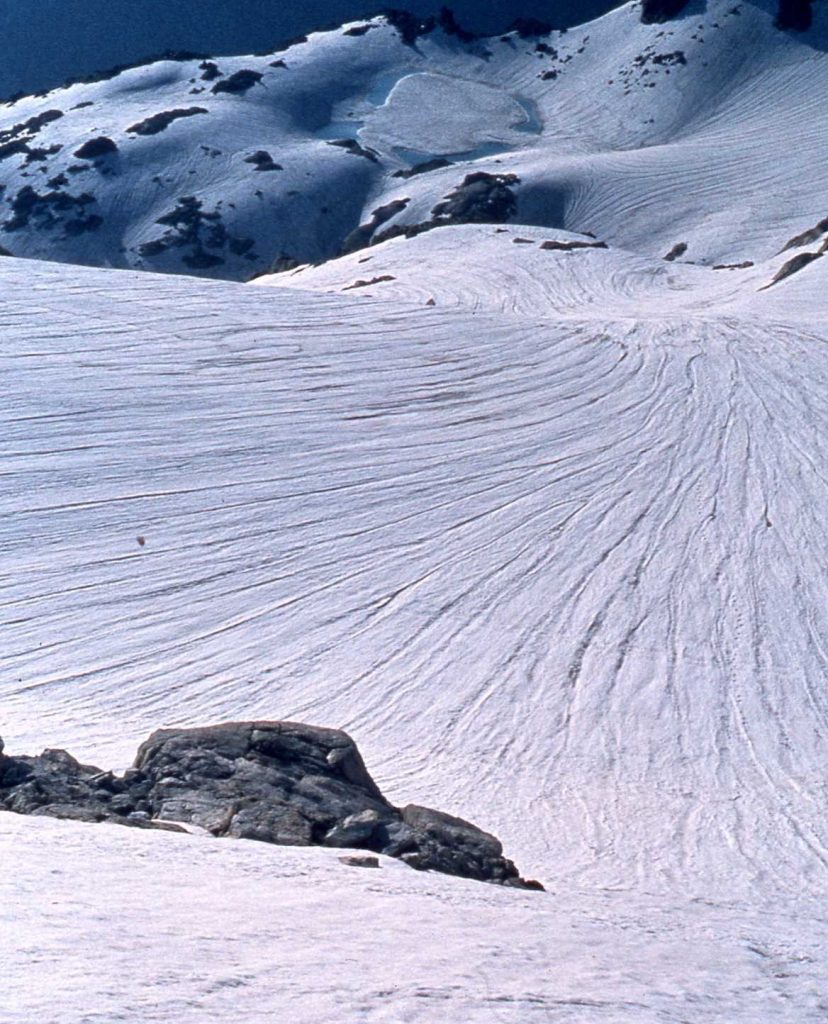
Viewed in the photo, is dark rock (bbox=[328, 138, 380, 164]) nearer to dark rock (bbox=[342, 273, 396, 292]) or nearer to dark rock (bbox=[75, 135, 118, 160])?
dark rock (bbox=[75, 135, 118, 160])

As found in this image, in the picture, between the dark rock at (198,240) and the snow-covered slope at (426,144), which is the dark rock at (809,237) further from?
the dark rock at (198,240)

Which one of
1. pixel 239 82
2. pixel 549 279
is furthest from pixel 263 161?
pixel 549 279

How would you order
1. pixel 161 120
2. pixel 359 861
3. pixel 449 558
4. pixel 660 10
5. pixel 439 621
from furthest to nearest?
pixel 660 10 → pixel 161 120 → pixel 449 558 → pixel 439 621 → pixel 359 861

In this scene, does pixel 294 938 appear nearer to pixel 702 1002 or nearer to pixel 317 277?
pixel 702 1002

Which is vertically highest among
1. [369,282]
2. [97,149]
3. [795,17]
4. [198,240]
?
[795,17]

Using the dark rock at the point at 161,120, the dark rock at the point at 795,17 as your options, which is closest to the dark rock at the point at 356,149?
the dark rock at the point at 161,120

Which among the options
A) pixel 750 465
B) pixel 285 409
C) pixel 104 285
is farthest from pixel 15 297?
pixel 750 465

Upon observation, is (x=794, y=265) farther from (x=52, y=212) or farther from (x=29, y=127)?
(x=29, y=127)
